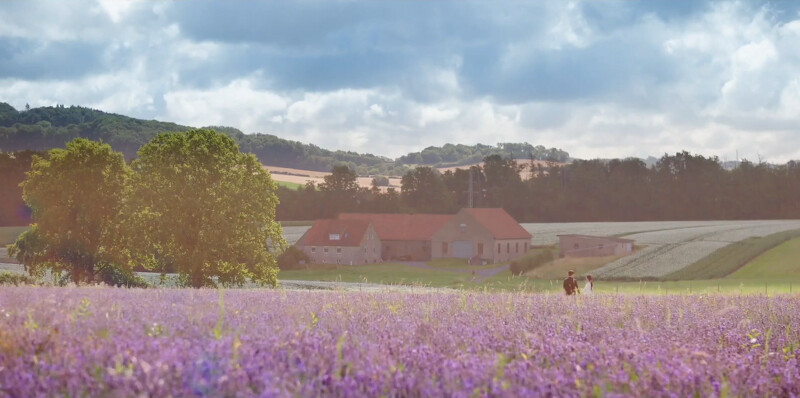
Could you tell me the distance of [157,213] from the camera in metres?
34.9

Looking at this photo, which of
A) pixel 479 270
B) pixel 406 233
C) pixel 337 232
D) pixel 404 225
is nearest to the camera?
pixel 479 270

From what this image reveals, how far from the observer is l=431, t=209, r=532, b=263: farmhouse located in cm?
7475

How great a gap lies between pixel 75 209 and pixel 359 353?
1486 inches

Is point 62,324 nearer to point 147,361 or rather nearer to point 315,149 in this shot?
point 147,361

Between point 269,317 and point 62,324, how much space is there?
188 cm

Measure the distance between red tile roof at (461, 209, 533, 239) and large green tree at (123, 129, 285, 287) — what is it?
4055cm

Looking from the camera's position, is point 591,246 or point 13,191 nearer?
point 591,246

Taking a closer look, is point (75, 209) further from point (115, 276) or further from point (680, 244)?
point (680, 244)

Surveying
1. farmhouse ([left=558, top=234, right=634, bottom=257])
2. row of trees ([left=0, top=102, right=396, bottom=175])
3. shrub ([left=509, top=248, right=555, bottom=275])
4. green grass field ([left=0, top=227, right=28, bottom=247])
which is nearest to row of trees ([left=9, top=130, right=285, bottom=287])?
shrub ([left=509, top=248, right=555, bottom=275])

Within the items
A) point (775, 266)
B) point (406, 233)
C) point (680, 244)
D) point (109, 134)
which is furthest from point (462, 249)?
point (109, 134)

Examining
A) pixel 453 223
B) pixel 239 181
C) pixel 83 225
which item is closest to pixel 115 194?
pixel 83 225

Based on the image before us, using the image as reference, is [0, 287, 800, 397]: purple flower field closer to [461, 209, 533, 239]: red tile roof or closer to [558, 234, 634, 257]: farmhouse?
[558, 234, 634, 257]: farmhouse

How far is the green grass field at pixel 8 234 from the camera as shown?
257ft

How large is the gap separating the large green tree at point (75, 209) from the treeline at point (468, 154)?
7762 centimetres
